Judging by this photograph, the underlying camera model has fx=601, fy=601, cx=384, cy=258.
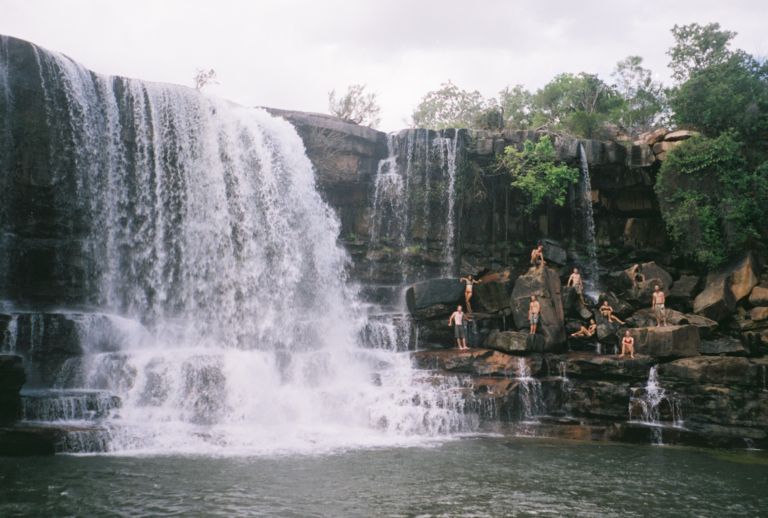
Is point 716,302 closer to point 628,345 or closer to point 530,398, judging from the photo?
point 628,345

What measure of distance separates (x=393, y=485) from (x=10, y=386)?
8.13 metres

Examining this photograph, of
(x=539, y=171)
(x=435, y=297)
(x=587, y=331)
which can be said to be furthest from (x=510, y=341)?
(x=539, y=171)

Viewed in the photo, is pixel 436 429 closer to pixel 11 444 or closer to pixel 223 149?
pixel 11 444

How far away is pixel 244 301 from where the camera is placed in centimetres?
1936

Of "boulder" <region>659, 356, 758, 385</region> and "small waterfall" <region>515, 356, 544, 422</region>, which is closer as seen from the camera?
"boulder" <region>659, 356, 758, 385</region>

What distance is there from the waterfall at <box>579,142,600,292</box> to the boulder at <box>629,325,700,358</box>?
7.60 m

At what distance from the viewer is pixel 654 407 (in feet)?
51.0

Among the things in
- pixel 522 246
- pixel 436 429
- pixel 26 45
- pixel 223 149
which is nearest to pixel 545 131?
pixel 522 246

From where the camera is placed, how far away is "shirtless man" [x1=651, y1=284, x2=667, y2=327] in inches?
731

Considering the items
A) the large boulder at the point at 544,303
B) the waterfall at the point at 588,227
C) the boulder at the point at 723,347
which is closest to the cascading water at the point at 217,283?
the large boulder at the point at 544,303

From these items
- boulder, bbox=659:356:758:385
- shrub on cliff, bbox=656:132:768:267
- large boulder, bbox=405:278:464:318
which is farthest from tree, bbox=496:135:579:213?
boulder, bbox=659:356:758:385

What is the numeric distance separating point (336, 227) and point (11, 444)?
14755 mm

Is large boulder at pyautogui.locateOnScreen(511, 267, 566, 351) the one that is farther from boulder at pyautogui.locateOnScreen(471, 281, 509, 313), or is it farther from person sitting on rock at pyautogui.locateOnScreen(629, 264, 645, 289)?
person sitting on rock at pyautogui.locateOnScreen(629, 264, 645, 289)

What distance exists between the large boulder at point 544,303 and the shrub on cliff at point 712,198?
20.1 ft
